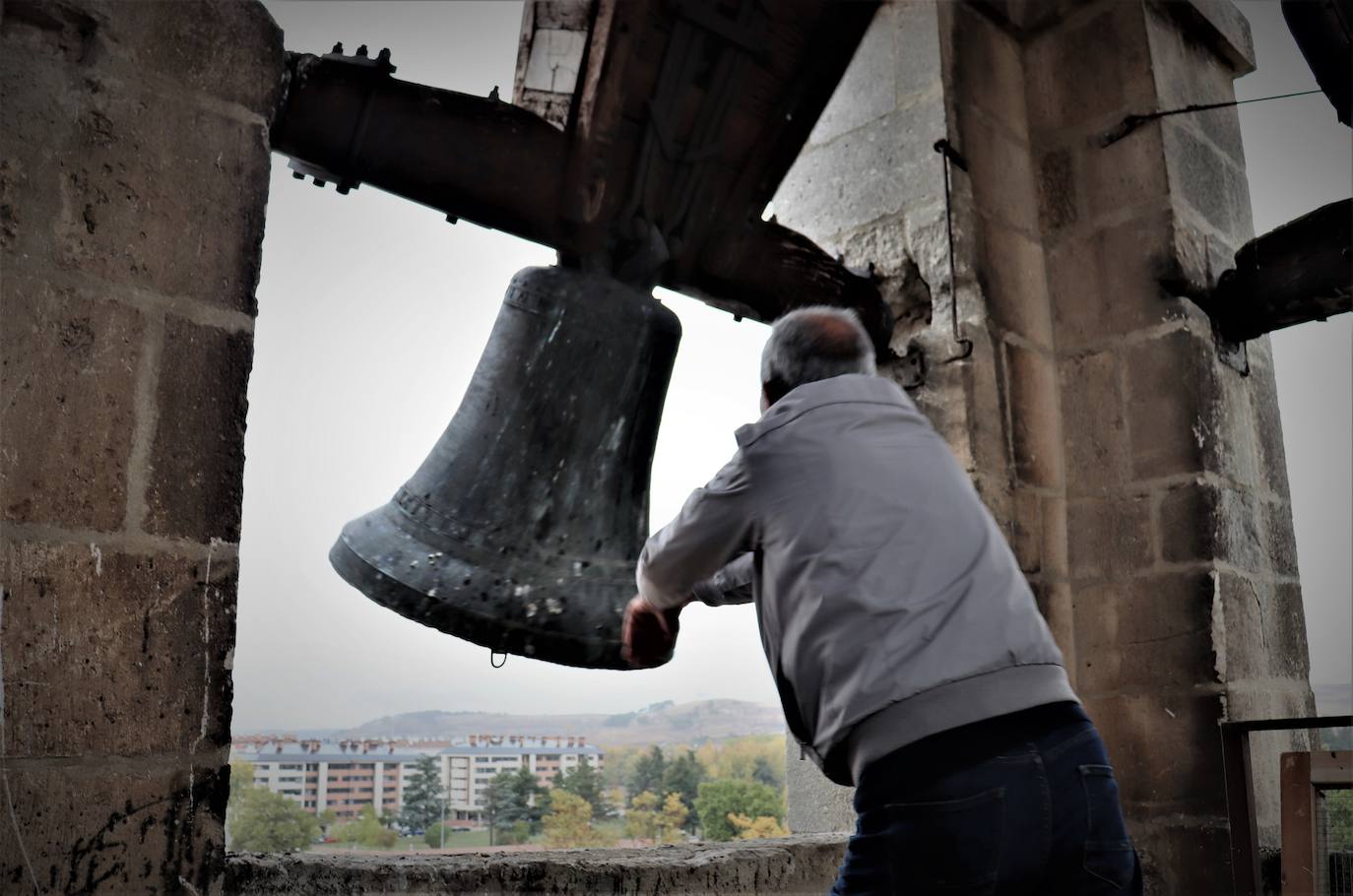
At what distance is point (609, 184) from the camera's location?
163 cm

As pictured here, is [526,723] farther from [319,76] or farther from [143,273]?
[319,76]

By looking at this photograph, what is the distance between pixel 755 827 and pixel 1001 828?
117 cm

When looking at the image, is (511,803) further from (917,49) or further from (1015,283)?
(917,49)

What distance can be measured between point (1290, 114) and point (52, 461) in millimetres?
2982

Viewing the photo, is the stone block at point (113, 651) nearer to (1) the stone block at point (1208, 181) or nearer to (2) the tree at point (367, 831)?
(2) the tree at point (367, 831)

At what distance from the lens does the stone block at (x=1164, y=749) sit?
2.11 metres

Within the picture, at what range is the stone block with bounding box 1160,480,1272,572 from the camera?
2.21 meters

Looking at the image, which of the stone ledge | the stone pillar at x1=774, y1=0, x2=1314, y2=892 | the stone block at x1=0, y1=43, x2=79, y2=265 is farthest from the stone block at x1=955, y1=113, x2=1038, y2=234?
the stone block at x1=0, y1=43, x2=79, y2=265

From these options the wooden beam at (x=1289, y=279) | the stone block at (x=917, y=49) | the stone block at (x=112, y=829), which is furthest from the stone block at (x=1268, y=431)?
the stone block at (x=112, y=829)

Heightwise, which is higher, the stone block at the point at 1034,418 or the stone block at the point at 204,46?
the stone block at the point at 204,46

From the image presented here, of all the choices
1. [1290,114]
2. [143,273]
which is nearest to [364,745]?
[143,273]

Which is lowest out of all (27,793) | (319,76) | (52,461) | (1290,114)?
(27,793)

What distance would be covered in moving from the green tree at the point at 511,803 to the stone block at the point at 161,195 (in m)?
0.84

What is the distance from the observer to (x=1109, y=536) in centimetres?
237
